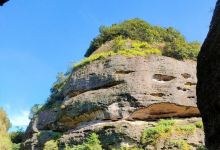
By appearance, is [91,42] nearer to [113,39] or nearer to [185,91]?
[113,39]

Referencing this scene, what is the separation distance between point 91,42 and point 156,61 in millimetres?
7654

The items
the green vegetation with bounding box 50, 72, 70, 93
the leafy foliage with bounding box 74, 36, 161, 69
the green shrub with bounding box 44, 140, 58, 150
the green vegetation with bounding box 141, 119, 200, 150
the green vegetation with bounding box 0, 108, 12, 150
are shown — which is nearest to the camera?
the green vegetation with bounding box 141, 119, 200, 150

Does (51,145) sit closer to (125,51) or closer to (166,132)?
(166,132)

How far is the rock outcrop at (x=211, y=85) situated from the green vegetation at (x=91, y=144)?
70.6 ft

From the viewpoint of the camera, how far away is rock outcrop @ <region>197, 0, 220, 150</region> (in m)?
4.39

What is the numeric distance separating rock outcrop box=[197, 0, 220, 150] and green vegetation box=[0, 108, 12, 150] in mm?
28062

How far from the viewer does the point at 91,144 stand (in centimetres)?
2645

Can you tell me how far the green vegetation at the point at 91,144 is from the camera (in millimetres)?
26000

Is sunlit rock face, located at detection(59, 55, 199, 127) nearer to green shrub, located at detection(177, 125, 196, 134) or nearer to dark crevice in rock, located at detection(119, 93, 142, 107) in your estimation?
dark crevice in rock, located at detection(119, 93, 142, 107)

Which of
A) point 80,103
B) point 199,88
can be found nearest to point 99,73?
point 80,103

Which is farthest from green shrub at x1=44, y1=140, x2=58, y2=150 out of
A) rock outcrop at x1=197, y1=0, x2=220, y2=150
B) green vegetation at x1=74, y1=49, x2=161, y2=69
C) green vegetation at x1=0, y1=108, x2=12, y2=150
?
rock outcrop at x1=197, y1=0, x2=220, y2=150

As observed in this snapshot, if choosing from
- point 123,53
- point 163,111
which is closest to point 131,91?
point 163,111

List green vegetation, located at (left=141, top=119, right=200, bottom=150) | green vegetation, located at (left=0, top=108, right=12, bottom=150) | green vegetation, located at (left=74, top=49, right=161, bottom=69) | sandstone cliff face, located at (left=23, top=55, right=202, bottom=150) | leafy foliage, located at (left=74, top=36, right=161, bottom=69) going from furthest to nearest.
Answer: green vegetation, located at (left=0, top=108, right=12, bottom=150), leafy foliage, located at (left=74, top=36, right=161, bottom=69), green vegetation, located at (left=74, top=49, right=161, bottom=69), sandstone cliff face, located at (left=23, top=55, right=202, bottom=150), green vegetation, located at (left=141, top=119, right=200, bottom=150)

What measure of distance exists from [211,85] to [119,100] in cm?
2374
